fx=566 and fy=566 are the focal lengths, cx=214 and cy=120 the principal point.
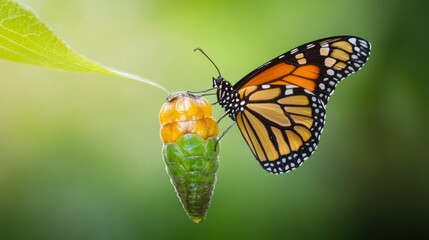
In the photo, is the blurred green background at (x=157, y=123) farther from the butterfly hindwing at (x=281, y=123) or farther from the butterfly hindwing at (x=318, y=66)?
the butterfly hindwing at (x=318, y=66)

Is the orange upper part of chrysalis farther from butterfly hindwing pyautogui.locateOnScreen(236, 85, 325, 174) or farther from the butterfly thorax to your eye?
butterfly hindwing pyautogui.locateOnScreen(236, 85, 325, 174)

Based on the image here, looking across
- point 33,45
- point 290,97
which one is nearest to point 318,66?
point 290,97

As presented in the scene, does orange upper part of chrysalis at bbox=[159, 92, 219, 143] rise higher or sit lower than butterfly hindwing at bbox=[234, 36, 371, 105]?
lower

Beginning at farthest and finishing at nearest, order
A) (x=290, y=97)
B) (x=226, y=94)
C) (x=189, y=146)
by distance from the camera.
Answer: (x=290, y=97), (x=226, y=94), (x=189, y=146)

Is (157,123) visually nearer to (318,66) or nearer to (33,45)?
(318,66)

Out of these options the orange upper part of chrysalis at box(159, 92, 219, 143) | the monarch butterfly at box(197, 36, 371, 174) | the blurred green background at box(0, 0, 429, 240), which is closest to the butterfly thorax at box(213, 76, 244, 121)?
the monarch butterfly at box(197, 36, 371, 174)

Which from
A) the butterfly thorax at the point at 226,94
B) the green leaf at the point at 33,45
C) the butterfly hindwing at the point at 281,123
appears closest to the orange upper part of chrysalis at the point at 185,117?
the green leaf at the point at 33,45

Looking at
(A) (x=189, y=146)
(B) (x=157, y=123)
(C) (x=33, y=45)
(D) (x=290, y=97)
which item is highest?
(B) (x=157, y=123)
